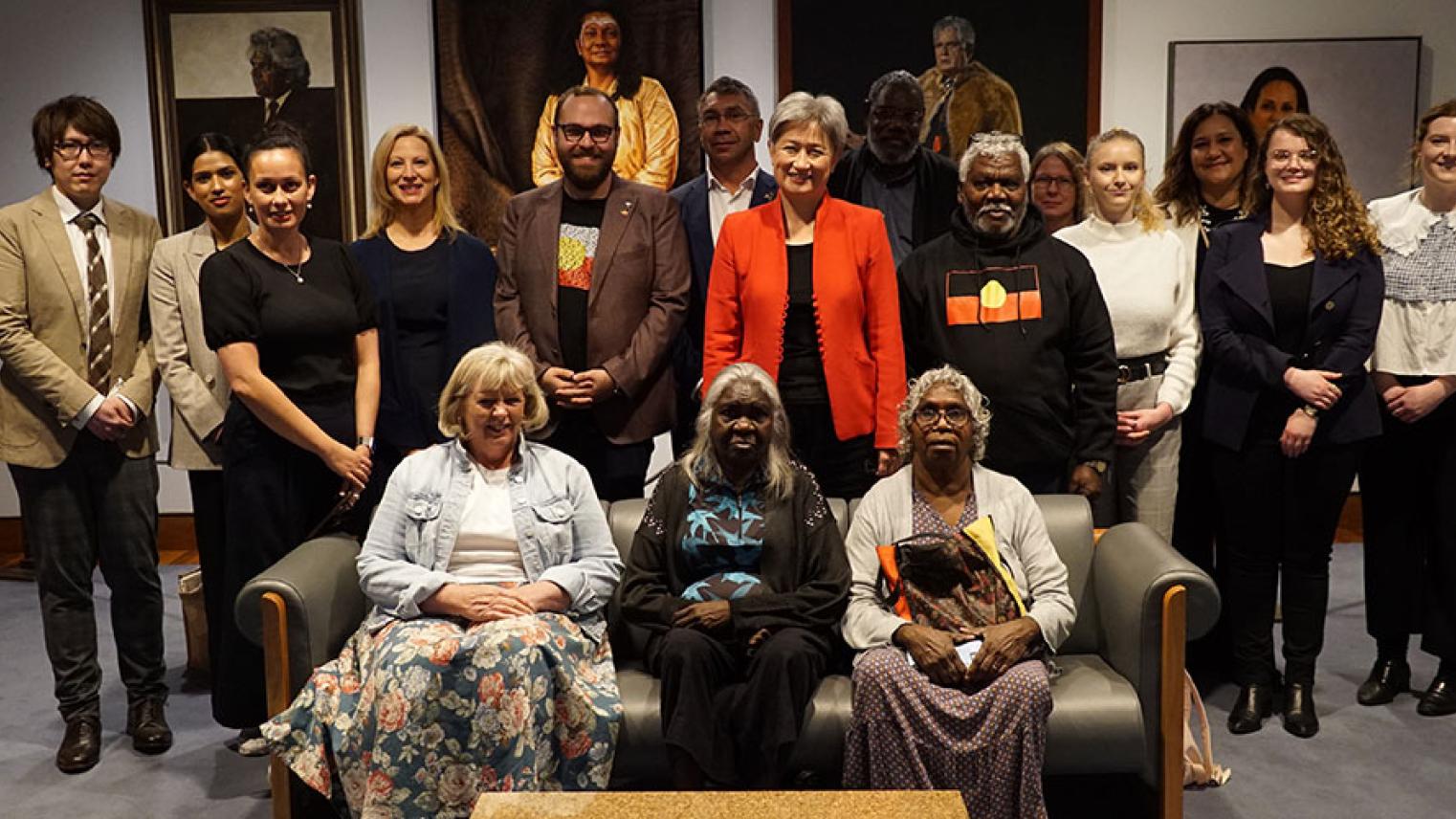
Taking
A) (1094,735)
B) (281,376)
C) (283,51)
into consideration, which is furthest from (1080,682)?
(283,51)

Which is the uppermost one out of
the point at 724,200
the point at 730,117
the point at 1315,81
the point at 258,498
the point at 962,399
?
the point at 1315,81

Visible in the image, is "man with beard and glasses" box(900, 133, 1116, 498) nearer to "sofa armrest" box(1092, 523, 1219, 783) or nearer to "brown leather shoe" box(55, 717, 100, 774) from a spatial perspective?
"sofa armrest" box(1092, 523, 1219, 783)

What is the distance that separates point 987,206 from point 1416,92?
3.05 m

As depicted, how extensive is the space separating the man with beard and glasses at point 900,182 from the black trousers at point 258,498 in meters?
1.58

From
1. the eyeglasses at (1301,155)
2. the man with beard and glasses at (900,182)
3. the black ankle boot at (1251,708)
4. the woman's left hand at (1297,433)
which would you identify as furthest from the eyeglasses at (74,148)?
the black ankle boot at (1251,708)

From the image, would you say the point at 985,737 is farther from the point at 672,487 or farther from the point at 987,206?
the point at 987,206

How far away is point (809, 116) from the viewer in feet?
11.0

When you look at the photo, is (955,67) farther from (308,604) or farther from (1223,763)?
(308,604)

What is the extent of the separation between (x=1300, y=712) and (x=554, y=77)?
11.5 ft

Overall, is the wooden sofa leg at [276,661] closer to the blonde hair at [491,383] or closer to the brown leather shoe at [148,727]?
the blonde hair at [491,383]

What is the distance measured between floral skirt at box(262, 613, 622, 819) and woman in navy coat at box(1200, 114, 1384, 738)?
1874 mm

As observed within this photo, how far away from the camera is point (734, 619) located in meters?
3.04

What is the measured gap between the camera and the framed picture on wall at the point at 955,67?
17.2 ft

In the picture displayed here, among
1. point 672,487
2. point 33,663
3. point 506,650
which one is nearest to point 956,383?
point 672,487
